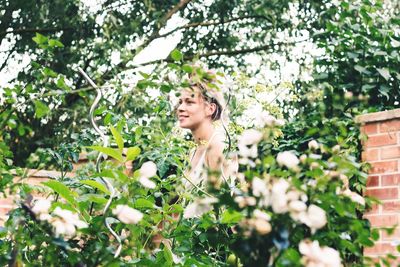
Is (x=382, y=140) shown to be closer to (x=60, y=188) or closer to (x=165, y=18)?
(x=60, y=188)

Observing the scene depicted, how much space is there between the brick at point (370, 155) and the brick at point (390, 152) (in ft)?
0.13

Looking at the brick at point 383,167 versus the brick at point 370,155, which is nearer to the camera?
the brick at point 383,167

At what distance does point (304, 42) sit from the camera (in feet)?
27.5

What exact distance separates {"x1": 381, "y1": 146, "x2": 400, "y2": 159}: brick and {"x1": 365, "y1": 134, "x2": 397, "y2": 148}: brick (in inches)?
1.1

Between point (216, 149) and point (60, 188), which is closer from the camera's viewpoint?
point (60, 188)

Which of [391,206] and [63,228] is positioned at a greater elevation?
[391,206]

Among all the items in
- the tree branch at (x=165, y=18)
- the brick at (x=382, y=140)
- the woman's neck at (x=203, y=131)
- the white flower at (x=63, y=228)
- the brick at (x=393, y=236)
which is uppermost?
the tree branch at (x=165, y=18)

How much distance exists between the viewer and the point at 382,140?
12.6 ft

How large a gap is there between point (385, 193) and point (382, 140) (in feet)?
0.93

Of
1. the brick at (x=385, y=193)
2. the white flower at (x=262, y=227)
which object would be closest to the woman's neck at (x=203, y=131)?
the brick at (x=385, y=193)

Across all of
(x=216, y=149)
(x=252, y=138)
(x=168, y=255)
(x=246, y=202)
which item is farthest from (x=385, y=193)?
(x=246, y=202)

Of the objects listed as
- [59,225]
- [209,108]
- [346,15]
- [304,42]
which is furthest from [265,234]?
[304,42]

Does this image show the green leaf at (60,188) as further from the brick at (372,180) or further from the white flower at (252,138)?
the brick at (372,180)

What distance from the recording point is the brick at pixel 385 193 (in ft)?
12.2
